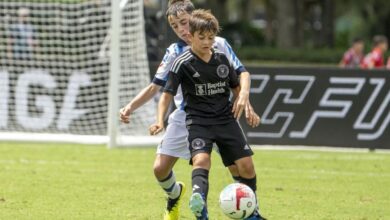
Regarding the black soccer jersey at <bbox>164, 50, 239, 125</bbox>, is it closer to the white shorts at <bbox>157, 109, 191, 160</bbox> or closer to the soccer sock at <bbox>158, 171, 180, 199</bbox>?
the white shorts at <bbox>157, 109, 191, 160</bbox>

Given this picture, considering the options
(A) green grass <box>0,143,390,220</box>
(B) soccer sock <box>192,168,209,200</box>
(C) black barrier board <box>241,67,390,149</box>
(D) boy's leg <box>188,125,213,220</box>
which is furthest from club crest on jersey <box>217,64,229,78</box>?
(C) black barrier board <box>241,67,390,149</box>

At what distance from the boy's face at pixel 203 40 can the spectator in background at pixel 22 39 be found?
942 cm

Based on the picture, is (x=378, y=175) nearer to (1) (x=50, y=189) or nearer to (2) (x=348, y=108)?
(2) (x=348, y=108)

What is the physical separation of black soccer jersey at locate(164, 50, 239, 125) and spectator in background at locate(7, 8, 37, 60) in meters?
9.24

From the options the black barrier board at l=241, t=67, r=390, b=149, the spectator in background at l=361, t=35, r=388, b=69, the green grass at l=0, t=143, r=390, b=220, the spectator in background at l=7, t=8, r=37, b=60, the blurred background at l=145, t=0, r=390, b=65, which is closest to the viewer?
the green grass at l=0, t=143, r=390, b=220

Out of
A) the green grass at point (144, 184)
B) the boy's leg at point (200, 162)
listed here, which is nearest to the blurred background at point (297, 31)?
the green grass at point (144, 184)

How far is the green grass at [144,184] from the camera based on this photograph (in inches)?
365

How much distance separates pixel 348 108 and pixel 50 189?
20.4 ft

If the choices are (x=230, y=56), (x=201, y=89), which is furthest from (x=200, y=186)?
(x=230, y=56)

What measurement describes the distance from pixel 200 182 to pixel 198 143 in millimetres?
385

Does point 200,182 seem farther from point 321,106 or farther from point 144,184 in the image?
point 321,106

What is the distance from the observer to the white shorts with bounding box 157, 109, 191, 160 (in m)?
8.49

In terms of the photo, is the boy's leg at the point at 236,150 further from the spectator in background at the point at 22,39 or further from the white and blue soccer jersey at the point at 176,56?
the spectator in background at the point at 22,39

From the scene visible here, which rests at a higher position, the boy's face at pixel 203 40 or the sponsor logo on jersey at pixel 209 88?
the boy's face at pixel 203 40
